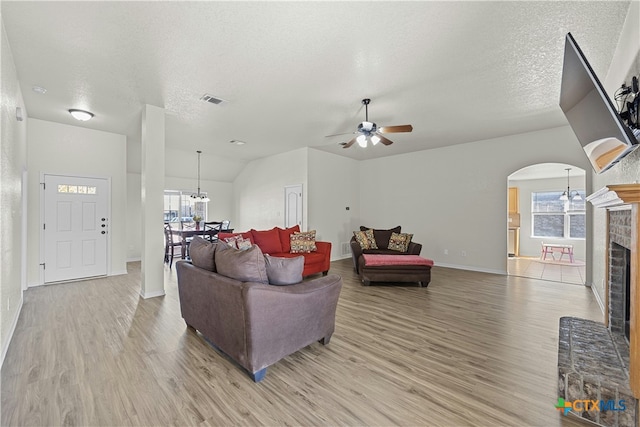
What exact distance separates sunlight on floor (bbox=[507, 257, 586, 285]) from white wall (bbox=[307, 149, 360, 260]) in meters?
3.95

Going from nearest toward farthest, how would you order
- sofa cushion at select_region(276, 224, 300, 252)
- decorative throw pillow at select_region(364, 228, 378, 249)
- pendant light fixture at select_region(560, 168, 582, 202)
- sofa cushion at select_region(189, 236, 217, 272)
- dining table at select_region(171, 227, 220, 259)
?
sofa cushion at select_region(189, 236, 217, 272) → sofa cushion at select_region(276, 224, 300, 252) → decorative throw pillow at select_region(364, 228, 378, 249) → dining table at select_region(171, 227, 220, 259) → pendant light fixture at select_region(560, 168, 582, 202)

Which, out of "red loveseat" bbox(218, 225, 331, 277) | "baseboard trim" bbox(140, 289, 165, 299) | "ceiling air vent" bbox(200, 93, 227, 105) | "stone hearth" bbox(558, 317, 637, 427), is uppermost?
"ceiling air vent" bbox(200, 93, 227, 105)

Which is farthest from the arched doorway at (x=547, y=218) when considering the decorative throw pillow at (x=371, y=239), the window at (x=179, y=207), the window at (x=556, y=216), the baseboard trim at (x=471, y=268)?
the window at (x=179, y=207)

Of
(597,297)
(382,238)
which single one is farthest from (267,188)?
(597,297)

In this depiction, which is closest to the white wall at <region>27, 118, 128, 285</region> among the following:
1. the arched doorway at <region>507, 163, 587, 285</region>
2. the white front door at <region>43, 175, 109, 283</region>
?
the white front door at <region>43, 175, 109, 283</region>

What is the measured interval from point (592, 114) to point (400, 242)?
3.82 m

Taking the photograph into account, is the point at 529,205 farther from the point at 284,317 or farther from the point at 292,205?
the point at 284,317

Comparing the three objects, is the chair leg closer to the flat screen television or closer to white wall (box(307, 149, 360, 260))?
the flat screen television

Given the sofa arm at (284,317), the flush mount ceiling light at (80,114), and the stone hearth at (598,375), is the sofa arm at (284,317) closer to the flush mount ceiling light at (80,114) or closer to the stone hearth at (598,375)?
the stone hearth at (598,375)

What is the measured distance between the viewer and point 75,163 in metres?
5.02

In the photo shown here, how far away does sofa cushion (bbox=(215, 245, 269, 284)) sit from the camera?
7.24 feet

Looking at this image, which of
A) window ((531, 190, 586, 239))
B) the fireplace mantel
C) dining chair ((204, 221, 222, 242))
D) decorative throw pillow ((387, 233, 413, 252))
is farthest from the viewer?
window ((531, 190, 586, 239))

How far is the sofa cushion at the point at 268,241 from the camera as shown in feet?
17.6

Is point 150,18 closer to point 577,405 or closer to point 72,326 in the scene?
point 72,326
